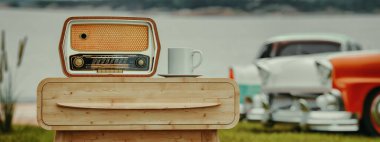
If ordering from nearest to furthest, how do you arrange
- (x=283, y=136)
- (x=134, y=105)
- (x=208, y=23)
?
(x=134, y=105) < (x=283, y=136) < (x=208, y=23)

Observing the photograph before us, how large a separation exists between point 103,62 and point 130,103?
0.66 feet

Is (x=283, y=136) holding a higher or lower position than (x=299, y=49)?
lower

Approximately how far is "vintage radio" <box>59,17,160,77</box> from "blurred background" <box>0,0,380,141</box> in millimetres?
7212

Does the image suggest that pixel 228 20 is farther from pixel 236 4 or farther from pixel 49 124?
pixel 49 124

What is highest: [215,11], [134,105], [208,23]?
[134,105]

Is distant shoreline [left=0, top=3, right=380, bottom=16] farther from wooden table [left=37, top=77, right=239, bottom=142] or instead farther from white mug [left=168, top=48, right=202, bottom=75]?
wooden table [left=37, top=77, right=239, bottom=142]

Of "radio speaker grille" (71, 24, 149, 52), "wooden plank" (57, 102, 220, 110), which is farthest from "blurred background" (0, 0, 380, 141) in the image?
"wooden plank" (57, 102, 220, 110)

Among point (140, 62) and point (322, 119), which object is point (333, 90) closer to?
point (322, 119)

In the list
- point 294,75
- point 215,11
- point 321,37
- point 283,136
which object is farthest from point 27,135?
point 215,11

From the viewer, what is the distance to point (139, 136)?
102 inches

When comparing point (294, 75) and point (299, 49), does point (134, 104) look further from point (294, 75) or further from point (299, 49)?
point (299, 49)

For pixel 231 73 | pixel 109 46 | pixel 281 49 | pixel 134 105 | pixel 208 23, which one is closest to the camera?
pixel 134 105

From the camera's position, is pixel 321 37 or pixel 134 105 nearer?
pixel 134 105

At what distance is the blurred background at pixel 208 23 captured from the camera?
10.8 m
